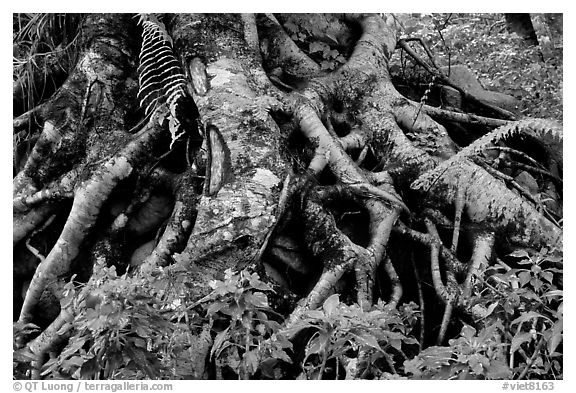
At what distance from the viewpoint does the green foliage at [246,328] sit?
2795 millimetres

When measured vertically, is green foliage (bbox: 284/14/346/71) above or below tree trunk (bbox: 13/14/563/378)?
above

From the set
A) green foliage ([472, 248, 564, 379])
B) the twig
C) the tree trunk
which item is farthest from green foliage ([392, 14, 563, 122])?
green foliage ([472, 248, 564, 379])

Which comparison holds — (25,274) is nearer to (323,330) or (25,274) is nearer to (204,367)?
(204,367)

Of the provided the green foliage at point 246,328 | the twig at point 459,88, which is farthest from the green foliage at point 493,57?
the green foliage at point 246,328

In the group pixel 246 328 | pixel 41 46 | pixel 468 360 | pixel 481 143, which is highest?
pixel 41 46

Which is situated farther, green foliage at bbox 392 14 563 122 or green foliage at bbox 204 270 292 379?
green foliage at bbox 392 14 563 122

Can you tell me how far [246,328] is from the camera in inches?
111

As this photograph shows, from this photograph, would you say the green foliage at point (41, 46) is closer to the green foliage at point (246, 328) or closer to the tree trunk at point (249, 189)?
the tree trunk at point (249, 189)

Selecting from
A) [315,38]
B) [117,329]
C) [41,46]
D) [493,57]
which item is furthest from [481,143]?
[41,46]

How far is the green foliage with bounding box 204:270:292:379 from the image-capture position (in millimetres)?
2795

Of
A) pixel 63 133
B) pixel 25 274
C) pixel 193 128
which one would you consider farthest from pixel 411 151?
pixel 25 274

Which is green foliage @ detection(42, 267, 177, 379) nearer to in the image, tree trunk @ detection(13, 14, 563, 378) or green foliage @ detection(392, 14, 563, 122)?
tree trunk @ detection(13, 14, 563, 378)

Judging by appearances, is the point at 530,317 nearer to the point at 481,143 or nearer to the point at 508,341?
the point at 508,341

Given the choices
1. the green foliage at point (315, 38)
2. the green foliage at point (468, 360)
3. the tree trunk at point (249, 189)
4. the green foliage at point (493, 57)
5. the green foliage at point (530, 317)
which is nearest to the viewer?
the green foliage at point (468, 360)
